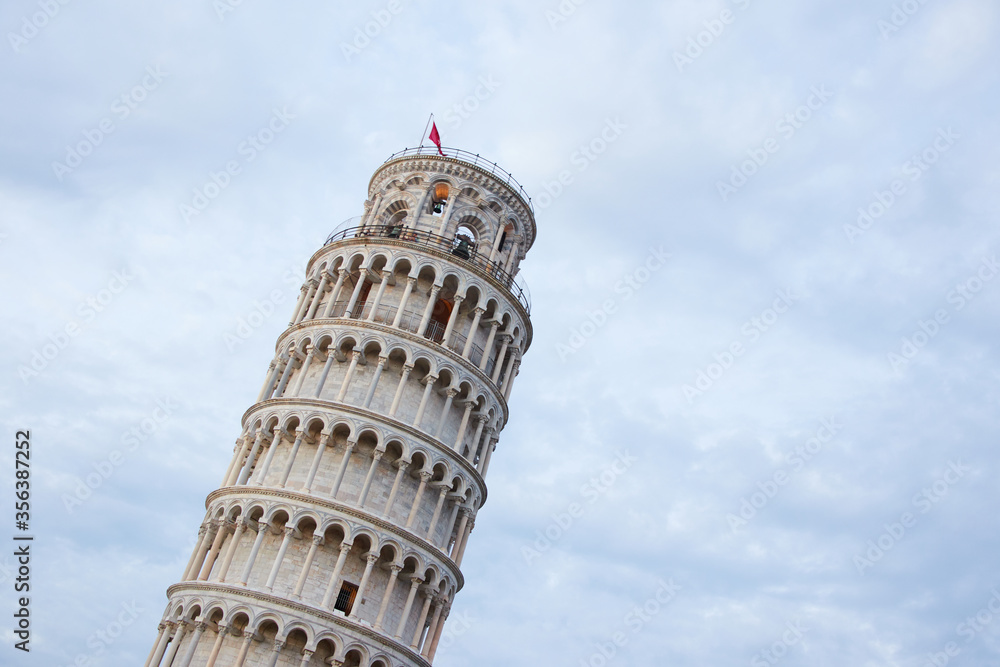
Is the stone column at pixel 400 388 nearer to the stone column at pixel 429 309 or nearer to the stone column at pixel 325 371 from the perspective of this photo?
the stone column at pixel 429 309

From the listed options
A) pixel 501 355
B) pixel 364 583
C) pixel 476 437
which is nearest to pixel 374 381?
pixel 476 437

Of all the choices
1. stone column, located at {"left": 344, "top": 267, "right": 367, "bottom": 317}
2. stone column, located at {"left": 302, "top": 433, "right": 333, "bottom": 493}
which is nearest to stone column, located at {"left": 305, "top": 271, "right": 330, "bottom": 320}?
stone column, located at {"left": 344, "top": 267, "right": 367, "bottom": 317}

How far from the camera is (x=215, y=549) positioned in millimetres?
45188

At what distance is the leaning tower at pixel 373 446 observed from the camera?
42.1m

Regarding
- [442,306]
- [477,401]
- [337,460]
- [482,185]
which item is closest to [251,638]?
[337,460]

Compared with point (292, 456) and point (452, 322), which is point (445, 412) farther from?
point (292, 456)

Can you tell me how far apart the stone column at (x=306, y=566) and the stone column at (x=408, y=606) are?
4.84m

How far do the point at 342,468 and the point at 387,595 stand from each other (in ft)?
20.7

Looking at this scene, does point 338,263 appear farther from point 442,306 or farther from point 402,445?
point 402,445

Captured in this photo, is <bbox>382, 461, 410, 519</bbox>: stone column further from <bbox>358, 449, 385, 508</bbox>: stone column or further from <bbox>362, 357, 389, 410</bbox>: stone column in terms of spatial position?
<bbox>362, 357, 389, 410</bbox>: stone column

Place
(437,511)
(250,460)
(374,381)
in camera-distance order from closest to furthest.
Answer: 1. (437,511)
2. (374,381)
3. (250,460)

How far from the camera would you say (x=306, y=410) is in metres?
46.2

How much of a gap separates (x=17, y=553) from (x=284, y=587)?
39.2 feet

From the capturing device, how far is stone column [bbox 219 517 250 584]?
142 feet
